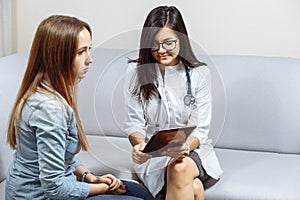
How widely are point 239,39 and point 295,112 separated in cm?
47

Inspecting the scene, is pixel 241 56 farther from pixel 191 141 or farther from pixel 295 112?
pixel 191 141

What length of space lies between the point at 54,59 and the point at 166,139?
0.35m

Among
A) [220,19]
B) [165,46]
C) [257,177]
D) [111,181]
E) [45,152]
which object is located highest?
[165,46]

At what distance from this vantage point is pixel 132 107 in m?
1.58

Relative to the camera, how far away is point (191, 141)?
174 cm

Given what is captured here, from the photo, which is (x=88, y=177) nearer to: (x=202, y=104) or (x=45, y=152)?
(x=45, y=152)

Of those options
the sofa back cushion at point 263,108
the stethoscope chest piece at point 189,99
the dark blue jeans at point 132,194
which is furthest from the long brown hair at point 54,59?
the sofa back cushion at point 263,108

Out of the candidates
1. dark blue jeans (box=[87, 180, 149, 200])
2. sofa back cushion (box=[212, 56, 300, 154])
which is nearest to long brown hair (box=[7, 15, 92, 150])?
dark blue jeans (box=[87, 180, 149, 200])

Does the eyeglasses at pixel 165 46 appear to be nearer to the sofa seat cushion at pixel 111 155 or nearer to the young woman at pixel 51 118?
the young woman at pixel 51 118

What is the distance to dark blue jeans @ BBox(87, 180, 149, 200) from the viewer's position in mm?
1512

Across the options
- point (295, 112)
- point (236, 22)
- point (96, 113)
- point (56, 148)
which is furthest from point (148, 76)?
point (236, 22)

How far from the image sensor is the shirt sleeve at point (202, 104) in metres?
1.66

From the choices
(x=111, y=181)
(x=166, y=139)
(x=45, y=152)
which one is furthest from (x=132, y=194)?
(x=45, y=152)

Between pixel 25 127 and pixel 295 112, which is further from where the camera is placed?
pixel 295 112
